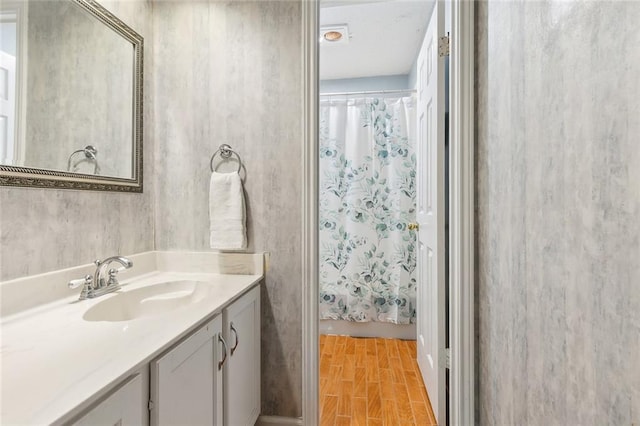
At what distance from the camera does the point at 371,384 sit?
202 centimetres

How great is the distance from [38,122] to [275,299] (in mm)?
1139

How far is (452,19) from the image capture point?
1.43 metres

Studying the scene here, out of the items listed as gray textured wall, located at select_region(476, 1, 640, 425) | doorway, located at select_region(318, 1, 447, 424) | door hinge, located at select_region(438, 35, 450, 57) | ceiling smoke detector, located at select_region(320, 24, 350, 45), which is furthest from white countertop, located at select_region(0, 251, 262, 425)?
ceiling smoke detector, located at select_region(320, 24, 350, 45)

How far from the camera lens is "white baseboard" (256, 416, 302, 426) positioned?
5.05ft

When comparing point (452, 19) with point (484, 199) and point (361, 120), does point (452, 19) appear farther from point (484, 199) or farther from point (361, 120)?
point (361, 120)

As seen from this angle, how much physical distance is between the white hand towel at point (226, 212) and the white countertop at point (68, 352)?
40 cm

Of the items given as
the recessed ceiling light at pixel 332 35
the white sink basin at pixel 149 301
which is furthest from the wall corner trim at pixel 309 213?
the recessed ceiling light at pixel 332 35

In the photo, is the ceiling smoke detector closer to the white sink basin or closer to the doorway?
the doorway

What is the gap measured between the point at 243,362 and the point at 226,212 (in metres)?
0.66

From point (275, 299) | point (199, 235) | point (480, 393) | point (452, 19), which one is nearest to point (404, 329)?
point (480, 393)

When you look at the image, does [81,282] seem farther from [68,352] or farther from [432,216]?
[432,216]

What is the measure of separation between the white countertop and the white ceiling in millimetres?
1933

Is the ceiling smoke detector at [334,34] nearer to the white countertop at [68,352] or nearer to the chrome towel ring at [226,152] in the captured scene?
the chrome towel ring at [226,152]

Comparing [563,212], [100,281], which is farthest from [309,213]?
[563,212]
